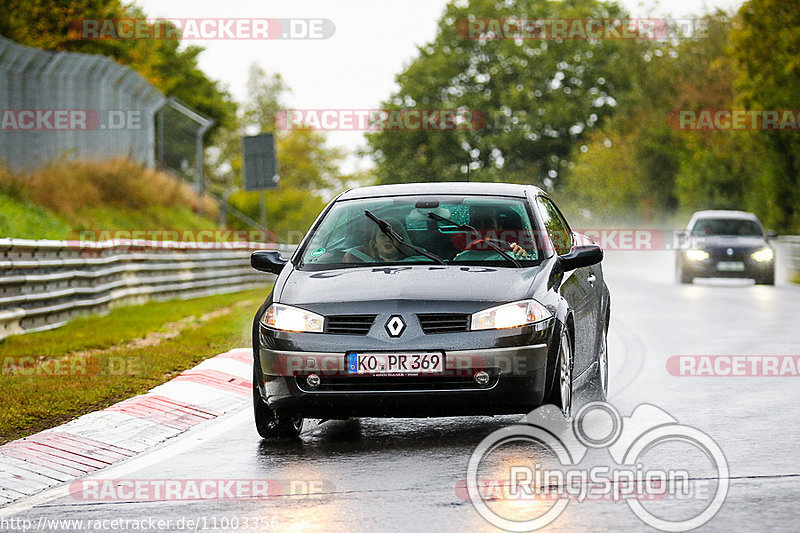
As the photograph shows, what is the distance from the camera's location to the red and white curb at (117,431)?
7.78m

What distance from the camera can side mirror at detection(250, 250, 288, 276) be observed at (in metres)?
9.34

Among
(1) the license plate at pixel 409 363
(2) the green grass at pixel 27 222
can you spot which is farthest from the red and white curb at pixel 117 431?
(2) the green grass at pixel 27 222

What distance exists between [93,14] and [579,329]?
38.6 meters

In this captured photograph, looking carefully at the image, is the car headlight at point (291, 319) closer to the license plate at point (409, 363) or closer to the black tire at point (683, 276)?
the license plate at point (409, 363)

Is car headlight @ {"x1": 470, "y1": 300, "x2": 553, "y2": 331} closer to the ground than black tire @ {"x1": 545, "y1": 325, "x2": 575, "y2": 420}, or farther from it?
farther from it

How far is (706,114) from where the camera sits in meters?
65.8

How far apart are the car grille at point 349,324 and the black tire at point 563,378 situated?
45.6 inches

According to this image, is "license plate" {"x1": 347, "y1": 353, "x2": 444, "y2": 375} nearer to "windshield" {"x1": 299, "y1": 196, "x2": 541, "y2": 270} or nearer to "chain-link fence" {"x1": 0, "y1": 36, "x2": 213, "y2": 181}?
"windshield" {"x1": 299, "y1": 196, "x2": 541, "y2": 270}

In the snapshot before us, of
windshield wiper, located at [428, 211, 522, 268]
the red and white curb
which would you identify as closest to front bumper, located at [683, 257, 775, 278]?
the red and white curb

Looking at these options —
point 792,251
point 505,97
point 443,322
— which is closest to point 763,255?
point 792,251

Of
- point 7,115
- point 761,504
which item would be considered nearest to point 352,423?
point 761,504

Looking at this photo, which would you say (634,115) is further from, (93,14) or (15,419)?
(15,419)

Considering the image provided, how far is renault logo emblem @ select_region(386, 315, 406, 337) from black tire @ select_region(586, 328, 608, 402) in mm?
2742

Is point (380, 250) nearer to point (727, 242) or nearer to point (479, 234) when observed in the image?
point (479, 234)
